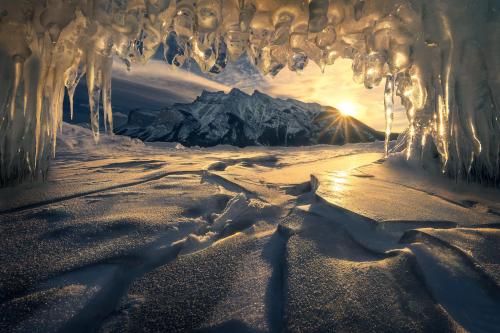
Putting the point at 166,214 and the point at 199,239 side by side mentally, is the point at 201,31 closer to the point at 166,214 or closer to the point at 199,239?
the point at 166,214

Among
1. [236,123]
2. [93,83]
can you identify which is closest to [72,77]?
[93,83]

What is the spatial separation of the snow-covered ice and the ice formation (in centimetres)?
85

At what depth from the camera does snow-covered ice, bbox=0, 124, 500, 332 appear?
85 centimetres

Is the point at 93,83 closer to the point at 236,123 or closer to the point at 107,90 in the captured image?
the point at 107,90

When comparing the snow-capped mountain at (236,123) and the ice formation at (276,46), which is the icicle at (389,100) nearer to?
the ice formation at (276,46)

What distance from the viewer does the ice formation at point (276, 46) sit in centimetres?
226

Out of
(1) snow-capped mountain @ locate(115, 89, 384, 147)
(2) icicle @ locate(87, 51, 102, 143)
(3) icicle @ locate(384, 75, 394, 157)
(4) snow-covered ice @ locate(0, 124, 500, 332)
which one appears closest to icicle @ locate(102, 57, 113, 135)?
(2) icicle @ locate(87, 51, 102, 143)

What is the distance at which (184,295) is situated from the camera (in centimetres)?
96

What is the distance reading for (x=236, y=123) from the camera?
364ft

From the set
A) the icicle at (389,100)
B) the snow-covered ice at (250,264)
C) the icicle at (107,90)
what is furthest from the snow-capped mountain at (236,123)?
the snow-covered ice at (250,264)

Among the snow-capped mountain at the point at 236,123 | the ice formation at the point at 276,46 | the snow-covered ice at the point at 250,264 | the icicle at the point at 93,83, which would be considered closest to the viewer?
the snow-covered ice at the point at 250,264

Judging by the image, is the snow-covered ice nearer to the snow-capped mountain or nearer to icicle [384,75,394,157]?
icicle [384,75,394,157]

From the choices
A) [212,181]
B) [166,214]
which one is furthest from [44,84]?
[166,214]

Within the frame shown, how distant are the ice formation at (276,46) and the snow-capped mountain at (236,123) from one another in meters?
101
